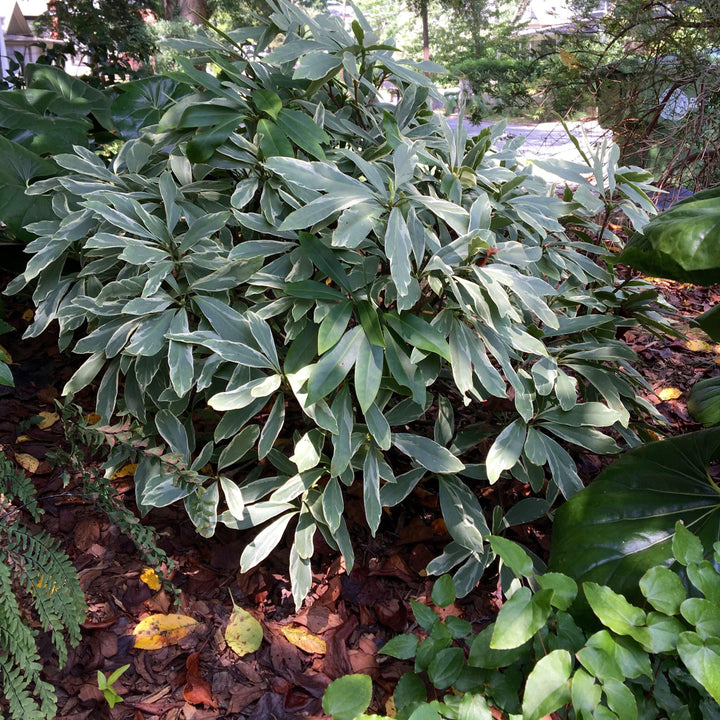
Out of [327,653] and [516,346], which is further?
[327,653]

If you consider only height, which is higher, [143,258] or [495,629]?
[143,258]

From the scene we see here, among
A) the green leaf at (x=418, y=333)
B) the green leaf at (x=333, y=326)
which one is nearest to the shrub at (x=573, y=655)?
the green leaf at (x=418, y=333)

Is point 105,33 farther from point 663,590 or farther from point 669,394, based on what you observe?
point 663,590

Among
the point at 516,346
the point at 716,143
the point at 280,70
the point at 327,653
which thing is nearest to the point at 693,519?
the point at 516,346

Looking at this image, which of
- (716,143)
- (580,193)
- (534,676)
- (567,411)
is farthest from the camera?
(716,143)

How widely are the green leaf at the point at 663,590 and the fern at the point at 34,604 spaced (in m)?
1.03

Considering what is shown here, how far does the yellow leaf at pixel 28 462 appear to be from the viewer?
1.80 meters

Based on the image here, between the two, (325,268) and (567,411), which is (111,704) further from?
(567,411)

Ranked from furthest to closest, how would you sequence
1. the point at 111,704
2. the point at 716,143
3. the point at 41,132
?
the point at 716,143
the point at 41,132
the point at 111,704

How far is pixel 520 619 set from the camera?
102 cm

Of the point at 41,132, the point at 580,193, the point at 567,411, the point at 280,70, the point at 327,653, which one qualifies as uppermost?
the point at 280,70

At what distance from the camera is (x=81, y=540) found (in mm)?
1641

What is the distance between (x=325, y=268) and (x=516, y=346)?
17.3 inches

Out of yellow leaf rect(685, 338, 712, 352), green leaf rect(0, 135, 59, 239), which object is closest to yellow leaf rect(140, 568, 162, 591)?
green leaf rect(0, 135, 59, 239)
